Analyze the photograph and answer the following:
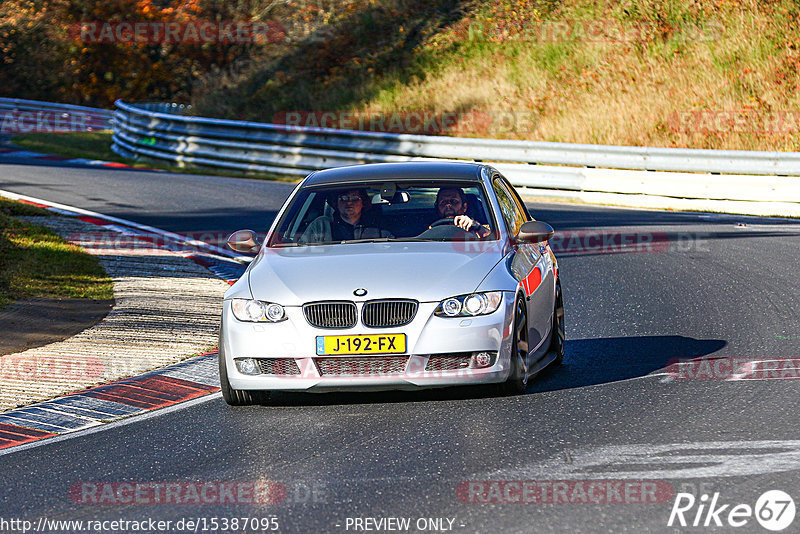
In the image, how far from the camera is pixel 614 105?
1139 inches

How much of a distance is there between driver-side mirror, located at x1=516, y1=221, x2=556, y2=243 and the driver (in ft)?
0.81

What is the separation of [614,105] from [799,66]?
434cm

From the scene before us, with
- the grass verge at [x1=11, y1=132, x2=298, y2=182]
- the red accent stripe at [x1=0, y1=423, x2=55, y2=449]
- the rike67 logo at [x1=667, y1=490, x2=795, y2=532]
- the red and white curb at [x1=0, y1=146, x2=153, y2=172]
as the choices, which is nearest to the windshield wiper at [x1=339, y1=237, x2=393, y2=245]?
the red accent stripe at [x1=0, y1=423, x2=55, y2=449]

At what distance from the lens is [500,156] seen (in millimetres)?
24203

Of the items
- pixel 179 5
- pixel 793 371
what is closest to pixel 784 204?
pixel 793 371

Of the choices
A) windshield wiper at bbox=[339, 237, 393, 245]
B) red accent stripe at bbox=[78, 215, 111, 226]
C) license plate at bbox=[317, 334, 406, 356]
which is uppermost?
windshield wiper at bbox=[339, 237, 393, 245]

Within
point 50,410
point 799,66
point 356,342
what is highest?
point 799,66

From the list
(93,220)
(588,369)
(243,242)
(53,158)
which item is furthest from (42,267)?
(53,158)

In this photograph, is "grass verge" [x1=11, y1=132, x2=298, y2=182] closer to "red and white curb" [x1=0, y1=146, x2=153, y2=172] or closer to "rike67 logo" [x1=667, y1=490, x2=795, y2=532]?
"red and white curb" [x1=0, y1=146, x2=153, y2=172]

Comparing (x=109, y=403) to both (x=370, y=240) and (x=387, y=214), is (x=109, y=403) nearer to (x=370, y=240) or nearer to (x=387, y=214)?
(x=370, y=240)

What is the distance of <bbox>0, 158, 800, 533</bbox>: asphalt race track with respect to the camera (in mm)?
5469

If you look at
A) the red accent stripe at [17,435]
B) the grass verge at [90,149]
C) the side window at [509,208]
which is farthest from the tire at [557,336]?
the grass verge at [90,149]

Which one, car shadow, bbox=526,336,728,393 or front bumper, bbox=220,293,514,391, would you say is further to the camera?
car shadow, bbox=526,336,728,393

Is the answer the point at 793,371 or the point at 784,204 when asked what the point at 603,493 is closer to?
the point at 793,371
